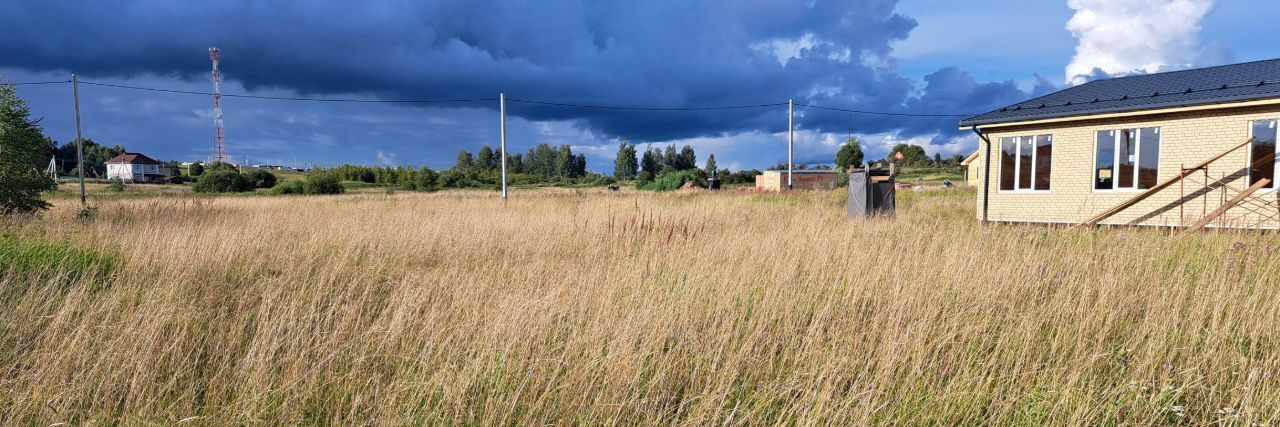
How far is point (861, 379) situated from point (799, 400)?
0.50 m

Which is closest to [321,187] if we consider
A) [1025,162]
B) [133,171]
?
[1025,162]

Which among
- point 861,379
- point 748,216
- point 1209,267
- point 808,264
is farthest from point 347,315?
point 748,216

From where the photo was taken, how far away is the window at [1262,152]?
11.0 m

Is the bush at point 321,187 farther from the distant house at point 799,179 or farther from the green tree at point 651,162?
the green tree at point 651,162

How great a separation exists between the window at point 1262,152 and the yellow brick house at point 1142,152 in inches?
0.7

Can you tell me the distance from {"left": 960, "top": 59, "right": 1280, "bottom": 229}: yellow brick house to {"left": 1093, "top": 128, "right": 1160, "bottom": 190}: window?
0.07ft

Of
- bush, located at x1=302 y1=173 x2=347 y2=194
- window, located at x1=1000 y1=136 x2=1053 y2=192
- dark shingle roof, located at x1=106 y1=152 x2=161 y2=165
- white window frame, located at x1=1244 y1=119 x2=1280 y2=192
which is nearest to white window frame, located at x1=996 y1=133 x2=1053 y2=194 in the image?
window, located at x1=1000 y1=136 x2=1053 y2=192

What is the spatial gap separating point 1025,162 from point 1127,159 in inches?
76.8

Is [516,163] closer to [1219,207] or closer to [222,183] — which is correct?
[222,183]

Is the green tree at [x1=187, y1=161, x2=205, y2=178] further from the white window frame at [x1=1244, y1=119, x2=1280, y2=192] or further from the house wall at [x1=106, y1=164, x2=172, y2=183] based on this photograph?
the white window frame at [x1=1244, y1=119, x2=1280, y2=192]

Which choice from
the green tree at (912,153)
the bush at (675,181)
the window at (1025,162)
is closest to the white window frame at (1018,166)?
the window at (1025,162)

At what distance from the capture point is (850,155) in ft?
278

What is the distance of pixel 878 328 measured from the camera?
3746 millimetres

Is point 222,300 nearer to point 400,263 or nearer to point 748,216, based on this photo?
point 400,263
